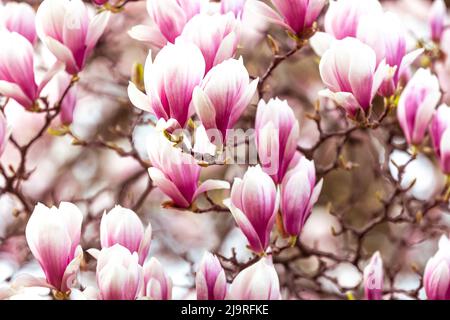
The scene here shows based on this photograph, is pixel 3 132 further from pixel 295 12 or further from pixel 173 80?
pixel 295 12

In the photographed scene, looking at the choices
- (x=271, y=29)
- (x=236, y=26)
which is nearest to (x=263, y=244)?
(x=236, y=26)

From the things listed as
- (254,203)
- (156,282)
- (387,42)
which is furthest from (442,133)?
(156,282)

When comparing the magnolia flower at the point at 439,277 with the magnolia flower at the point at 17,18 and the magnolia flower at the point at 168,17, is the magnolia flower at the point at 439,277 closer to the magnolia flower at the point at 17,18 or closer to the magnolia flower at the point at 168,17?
the magnolia flower at the point at 168,17

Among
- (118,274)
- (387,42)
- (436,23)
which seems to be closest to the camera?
(118,274)

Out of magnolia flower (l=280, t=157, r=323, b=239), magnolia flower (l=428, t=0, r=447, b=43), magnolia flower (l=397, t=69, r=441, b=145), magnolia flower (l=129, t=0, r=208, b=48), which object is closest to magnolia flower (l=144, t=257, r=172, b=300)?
magnolia flower (l=280, t=157, r=323, b=239)

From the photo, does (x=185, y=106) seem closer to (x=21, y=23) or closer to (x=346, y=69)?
(x=346, y=69)
